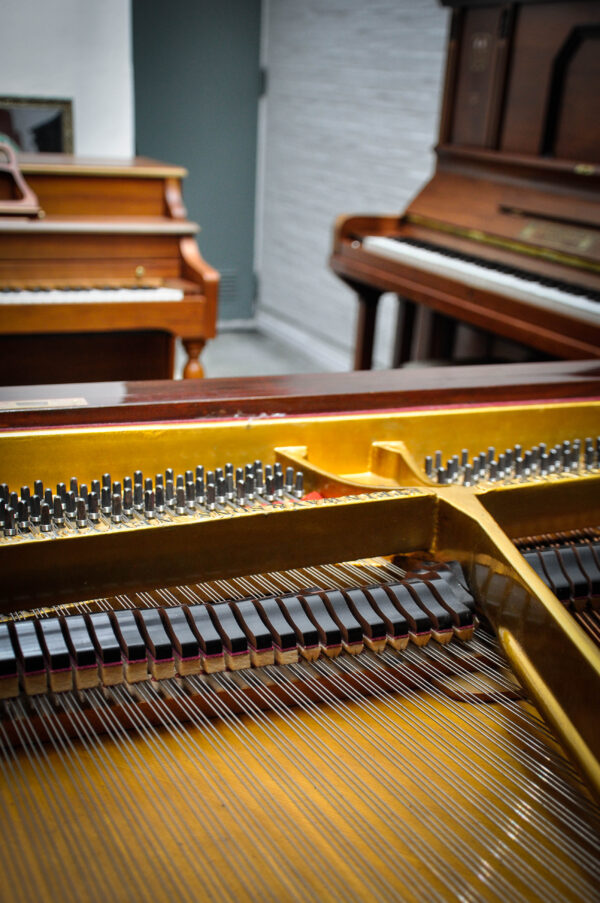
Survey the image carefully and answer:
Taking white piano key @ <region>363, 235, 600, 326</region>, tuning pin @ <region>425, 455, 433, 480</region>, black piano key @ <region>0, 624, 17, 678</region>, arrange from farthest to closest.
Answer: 1. white piano key @ <region>363, 235, 600, 326</region>
2. tuning pin @ <region>425, 455, 433, 480</region>
3. black piano key @ <region>0, 624, 17, 678</region>

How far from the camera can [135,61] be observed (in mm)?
6535

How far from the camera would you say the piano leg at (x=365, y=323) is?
187 inches

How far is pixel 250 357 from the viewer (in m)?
6.85

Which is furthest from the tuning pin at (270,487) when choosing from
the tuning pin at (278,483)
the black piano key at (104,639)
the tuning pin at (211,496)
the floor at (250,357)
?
the floor at (250,357)

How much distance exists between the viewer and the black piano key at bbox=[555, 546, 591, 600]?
1660mm

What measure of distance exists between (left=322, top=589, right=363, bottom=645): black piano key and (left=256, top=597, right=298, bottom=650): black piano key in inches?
3.3

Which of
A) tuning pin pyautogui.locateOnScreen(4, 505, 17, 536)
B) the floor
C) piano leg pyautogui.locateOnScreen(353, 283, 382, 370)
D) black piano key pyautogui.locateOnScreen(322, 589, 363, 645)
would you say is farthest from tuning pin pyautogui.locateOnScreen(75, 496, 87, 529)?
the floor

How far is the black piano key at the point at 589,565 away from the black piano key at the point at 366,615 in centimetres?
43

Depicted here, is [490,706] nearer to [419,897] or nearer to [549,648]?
[549,648]

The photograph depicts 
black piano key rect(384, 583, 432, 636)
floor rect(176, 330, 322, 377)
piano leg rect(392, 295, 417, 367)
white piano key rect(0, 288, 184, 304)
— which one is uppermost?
black piano key rect(384, 583, 432, 636)

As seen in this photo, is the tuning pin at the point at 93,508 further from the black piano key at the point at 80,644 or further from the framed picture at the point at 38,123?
the framed picture at the point at 38,123

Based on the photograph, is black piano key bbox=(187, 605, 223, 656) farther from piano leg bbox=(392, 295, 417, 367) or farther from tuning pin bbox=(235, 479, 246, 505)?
piano leg bbox=(392, 295, 417, 367)

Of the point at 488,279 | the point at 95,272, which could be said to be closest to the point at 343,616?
the point at 488,279

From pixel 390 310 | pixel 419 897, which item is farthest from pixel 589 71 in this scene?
pixel 419 897
